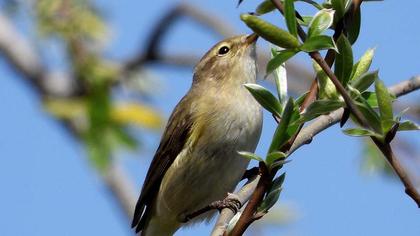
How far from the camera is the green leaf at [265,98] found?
2.06 m

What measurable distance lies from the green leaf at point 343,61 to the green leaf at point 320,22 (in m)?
0.05

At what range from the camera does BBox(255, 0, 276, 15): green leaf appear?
2238 mm

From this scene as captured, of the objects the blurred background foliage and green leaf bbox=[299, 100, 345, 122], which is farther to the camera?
the blurred background foliage

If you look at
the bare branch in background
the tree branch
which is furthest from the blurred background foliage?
the tree branch

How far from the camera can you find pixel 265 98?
2068 millimetres

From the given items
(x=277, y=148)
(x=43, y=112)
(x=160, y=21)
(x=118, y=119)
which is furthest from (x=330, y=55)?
(x=160, y=21)

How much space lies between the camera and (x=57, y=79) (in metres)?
8.32

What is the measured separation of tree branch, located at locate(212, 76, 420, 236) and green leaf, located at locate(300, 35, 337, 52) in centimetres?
35

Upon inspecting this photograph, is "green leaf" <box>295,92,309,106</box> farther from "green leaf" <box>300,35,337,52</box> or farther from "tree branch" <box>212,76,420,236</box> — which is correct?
"green leaf" <box>300,35,337,52</box>

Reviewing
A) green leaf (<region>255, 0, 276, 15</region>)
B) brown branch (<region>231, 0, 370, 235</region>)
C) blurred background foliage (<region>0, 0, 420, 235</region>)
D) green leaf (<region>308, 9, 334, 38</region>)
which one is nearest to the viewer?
brown branch (<region>231, 0, 370, 235</region>)

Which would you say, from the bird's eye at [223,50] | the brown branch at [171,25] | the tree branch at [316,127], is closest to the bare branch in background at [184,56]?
the brown branch at [171,25]

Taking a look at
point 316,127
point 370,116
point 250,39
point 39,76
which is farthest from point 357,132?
point 39,76

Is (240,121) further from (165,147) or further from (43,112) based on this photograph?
(43,112)

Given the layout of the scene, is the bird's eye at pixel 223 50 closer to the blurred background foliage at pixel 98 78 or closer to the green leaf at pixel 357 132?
the blurred background foliage at pixel 98 78
